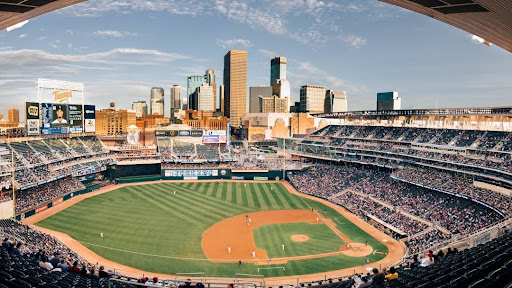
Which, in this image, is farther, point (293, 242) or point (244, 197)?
point (244, 197)

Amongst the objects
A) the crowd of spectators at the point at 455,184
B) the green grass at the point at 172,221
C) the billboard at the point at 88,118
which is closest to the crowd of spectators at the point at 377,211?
the green grass at the point at 172,221

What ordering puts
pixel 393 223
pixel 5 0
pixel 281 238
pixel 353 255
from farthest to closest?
pixel 393 223, pixel 281 238, pixel 353 255, pixel 5 0

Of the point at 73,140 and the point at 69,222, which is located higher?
the point at 73,140

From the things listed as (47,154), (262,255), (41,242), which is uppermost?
(47,154)

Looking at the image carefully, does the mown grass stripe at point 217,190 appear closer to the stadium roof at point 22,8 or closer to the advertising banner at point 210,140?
the advertising banner at point 210,140

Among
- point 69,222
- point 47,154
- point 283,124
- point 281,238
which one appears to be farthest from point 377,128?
point 283,124

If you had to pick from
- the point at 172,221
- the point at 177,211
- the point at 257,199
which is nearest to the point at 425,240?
the point at 257,199

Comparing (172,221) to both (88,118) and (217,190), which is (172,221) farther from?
(88,118)

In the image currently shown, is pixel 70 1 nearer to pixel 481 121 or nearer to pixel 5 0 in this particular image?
pixel 5 0
